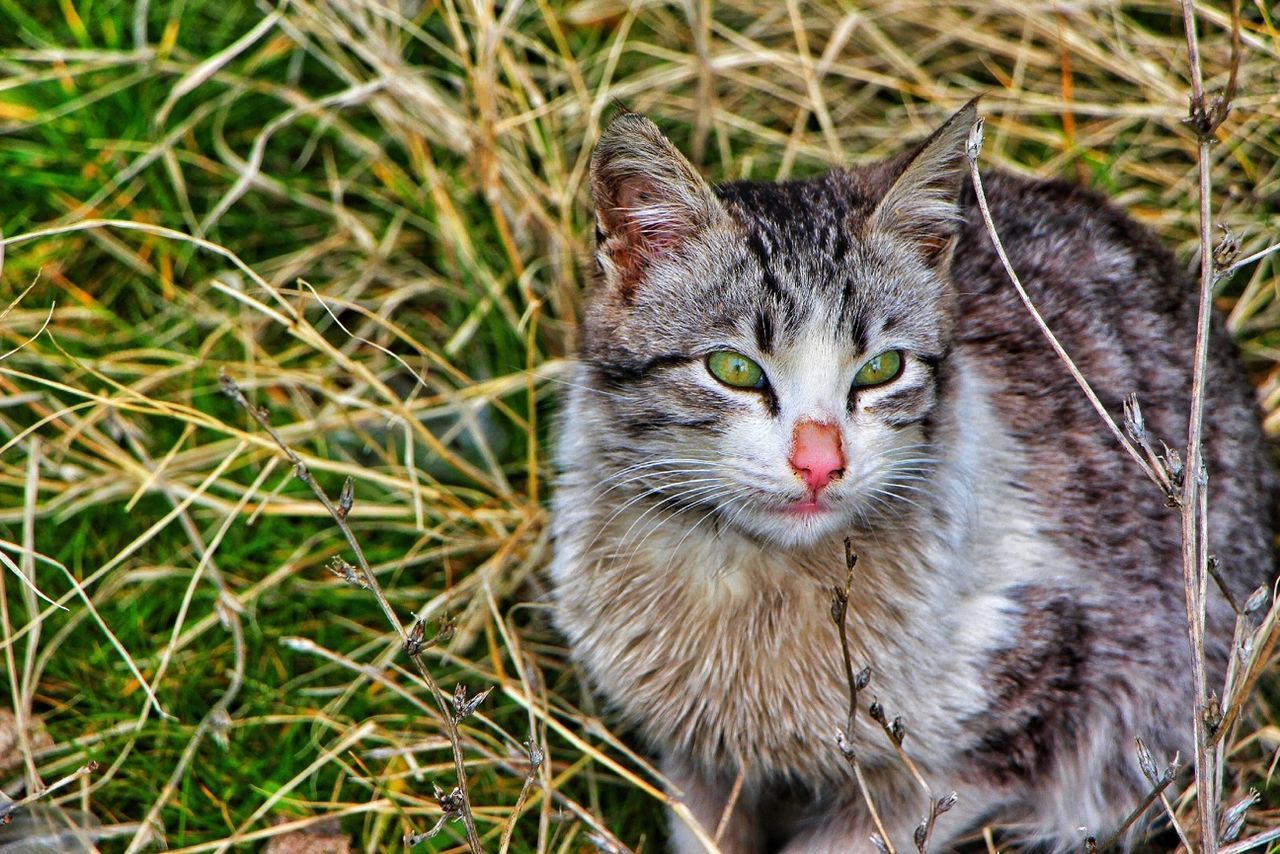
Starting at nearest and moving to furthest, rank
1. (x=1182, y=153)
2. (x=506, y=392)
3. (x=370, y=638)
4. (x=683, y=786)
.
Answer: (x=683, y=786)
(x=370, y=638)
(x=506, y=392)
(x=1182, y=153)

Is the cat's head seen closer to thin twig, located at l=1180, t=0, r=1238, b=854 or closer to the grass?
thin twig, located at l=1180, t=0, r=1238, b=854

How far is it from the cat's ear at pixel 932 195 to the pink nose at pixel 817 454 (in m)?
0.46

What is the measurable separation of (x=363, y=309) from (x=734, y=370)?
Answer: 3.85 feet

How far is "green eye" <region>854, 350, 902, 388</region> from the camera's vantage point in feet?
7.89

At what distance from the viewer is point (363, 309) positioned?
319 cm

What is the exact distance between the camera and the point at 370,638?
3326 mm

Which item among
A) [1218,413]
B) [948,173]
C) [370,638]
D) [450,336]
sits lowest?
[370,638]

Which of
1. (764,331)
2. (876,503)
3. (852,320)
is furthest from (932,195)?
(876,503)

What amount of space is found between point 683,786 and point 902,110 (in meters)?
2.28

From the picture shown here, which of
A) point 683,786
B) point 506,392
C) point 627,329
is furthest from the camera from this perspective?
point 506,392

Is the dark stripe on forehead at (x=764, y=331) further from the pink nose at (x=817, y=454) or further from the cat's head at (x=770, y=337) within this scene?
the pink nose at (x=817, y=454)

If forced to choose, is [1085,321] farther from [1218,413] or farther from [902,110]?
[902,110]

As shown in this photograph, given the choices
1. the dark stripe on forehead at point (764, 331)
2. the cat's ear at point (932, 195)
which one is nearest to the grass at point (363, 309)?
the dark stripe on forehead at point (764, 331)

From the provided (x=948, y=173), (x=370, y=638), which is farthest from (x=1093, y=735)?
(x=370, y=638)
